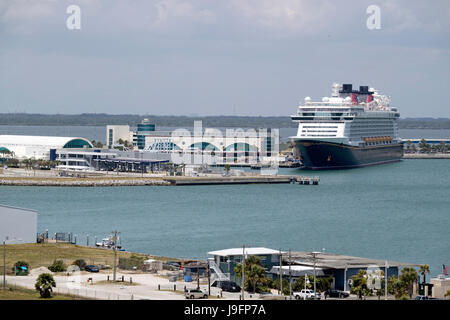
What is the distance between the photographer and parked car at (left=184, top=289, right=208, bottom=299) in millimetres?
13514

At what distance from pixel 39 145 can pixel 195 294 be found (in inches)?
1904

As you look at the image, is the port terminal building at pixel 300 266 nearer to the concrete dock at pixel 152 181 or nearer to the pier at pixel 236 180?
the concrete dock at pixel 152 181

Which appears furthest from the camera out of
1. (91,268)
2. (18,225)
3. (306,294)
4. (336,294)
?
(18,225)

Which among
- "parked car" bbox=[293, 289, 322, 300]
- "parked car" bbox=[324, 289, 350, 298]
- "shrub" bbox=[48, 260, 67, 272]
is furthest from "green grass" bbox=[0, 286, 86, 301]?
"parked car" bbox=[324, 289, 350, 298]

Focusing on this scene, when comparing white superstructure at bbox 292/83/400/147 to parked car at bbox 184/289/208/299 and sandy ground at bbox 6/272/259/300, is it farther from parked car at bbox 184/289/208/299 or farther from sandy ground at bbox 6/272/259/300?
parked car at bbox 184/289/208/299

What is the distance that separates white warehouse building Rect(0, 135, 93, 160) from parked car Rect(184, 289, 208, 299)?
44.6 m

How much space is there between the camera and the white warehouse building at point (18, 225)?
19.8m

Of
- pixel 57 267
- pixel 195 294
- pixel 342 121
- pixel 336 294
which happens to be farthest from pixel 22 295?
pixel 342 121

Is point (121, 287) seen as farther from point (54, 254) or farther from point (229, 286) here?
point (54, 254)

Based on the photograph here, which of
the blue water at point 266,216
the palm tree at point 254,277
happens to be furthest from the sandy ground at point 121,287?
the blue water at point 266,216

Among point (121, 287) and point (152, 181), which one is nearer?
point (121, 287)

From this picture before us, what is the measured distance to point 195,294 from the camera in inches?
543

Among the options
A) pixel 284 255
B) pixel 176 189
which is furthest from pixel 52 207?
pixel 284 255
